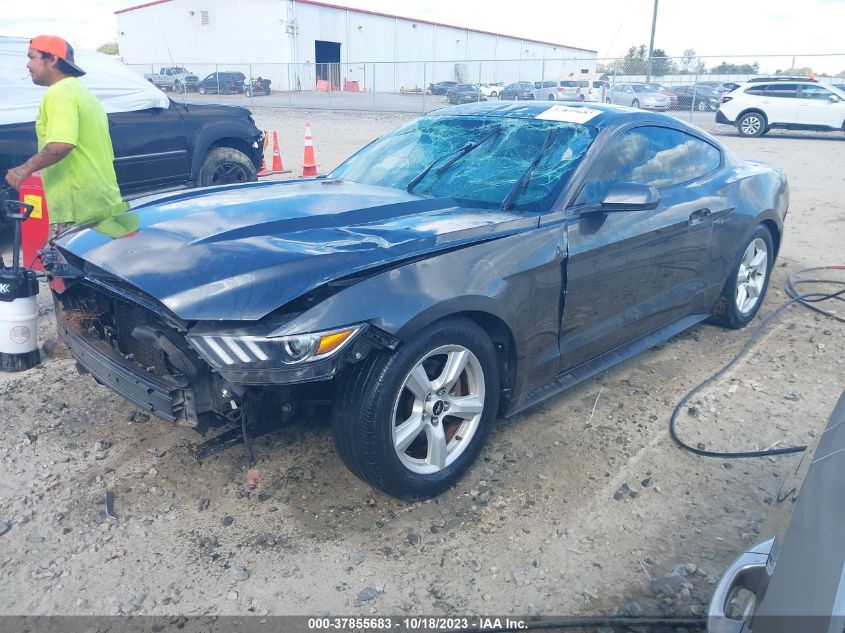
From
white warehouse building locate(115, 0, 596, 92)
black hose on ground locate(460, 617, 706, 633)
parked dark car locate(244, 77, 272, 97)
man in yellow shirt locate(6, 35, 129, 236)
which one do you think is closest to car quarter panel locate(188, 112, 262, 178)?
man in yellow shirt locate(6, 35, 129, 236)

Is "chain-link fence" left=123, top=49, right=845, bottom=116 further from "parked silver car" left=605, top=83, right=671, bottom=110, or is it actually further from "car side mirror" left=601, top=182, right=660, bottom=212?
"car side mirror" left=601, top=182, right=660, bottom=212

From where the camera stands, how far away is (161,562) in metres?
2.63

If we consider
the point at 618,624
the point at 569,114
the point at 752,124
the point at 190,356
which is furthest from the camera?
the point at 752,124

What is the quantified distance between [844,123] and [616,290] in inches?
743

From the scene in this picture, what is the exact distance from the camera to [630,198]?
3.29 metres

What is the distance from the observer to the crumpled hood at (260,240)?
8.25ft

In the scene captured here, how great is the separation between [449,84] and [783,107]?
20.3 meters

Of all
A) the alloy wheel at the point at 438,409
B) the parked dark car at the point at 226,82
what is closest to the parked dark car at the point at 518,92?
the parked dark car at the point at 226,82

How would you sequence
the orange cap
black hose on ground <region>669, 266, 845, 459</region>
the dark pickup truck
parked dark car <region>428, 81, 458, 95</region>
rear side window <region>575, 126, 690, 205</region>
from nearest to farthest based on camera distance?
1. black hose on ground <region>669, 266, 845, 459</region>
2. rear side window <region>575, 126, 690, 205</region>
3. the orange cap
4. the dark pickup truck
5. parked dark car <region>428, 81, 458, 95</region>

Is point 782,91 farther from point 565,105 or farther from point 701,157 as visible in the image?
point 565,105

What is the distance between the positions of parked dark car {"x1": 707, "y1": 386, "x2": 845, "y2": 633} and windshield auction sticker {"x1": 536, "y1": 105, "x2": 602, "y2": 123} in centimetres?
231

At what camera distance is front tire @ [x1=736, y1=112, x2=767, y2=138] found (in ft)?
63.5

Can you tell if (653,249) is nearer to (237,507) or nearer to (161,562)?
(237,507)

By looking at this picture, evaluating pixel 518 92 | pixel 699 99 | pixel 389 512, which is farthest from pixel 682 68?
pixel 389 512
